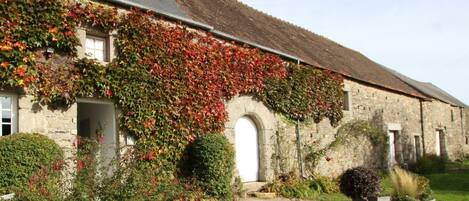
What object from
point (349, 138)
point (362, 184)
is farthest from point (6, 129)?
point (349, 138)

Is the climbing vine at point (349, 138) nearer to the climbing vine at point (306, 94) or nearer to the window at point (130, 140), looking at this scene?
the climbing vine at point (306, 94)

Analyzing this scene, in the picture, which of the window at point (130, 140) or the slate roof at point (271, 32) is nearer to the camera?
the window at point (130, 140)

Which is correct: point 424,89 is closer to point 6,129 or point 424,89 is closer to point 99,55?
point 99,55

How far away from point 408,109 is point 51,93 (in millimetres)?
17496

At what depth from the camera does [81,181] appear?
23.9 feet

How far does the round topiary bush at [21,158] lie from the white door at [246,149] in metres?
5.43

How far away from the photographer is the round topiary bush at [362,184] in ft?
32.5

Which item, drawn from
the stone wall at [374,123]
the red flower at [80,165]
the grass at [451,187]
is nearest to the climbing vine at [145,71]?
the red flower at [80,165]

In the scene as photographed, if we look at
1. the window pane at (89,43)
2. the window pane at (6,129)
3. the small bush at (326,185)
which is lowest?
the small bush at (326,185)

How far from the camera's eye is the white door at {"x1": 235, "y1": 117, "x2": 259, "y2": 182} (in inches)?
515

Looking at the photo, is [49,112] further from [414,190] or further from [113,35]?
[414,190]

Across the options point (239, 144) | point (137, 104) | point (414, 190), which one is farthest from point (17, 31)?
point (414, 190)

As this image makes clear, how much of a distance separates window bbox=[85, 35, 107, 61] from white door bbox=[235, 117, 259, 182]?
412 centimetres

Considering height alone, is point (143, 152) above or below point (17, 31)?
below
